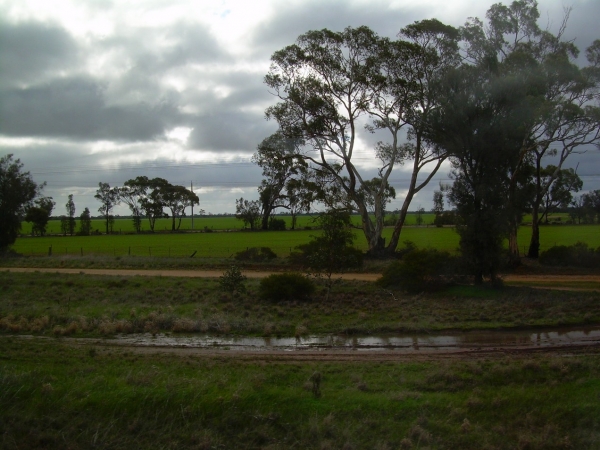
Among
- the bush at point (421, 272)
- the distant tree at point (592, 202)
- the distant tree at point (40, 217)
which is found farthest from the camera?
the distant tree at point (40, 217)

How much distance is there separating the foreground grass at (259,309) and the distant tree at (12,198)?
29.4 m

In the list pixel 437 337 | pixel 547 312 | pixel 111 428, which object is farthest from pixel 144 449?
pixel 547 312

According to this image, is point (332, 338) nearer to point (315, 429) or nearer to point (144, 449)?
point (315, 429)

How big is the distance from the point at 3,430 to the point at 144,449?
2.20 m

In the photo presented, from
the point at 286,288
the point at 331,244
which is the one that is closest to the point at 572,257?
the point at 331,244

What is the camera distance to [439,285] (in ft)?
83.1

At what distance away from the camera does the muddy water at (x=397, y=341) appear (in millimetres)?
14422

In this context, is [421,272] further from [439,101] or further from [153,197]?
[153,197]

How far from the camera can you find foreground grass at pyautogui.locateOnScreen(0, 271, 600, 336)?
1720 cm

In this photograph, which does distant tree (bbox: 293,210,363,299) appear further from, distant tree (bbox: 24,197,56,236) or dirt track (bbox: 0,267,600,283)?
distant tree (bbox: 24,197,56,236)

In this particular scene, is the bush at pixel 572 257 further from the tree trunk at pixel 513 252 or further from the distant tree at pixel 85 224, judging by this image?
the distant tree at pixel 85 224

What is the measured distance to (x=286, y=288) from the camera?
23.2 metres

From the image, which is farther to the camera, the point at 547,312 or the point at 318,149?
the point at 318,149

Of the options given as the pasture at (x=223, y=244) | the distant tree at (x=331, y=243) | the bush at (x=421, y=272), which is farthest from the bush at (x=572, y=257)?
the distant tree at (x=331, y=243)
